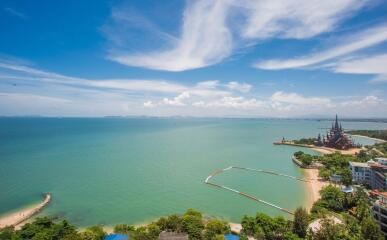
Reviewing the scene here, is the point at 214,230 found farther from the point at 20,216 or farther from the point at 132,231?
the point at 20,216

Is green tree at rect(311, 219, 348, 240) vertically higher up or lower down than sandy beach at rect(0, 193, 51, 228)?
higher up

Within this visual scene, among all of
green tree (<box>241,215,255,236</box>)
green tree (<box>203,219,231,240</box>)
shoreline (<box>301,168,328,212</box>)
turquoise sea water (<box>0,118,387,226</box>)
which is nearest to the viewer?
green tree (<box>203,219,231,240</box>)

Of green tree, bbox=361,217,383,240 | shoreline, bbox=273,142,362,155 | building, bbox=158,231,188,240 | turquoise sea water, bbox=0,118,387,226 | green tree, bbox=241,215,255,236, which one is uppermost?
green tree, bbox=361,217,383,240

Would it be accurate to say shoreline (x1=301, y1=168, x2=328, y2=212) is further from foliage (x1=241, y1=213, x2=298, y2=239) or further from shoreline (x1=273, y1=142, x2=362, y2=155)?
shoreline (x1=273, y1=142, x2=362, y2=155)

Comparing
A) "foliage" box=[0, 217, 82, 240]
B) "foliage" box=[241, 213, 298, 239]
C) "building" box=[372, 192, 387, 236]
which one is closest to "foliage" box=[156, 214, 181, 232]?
"foliage" box=[241, 213, 298, 239]

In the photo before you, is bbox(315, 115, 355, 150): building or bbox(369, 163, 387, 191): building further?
bbox(315, 115, 355, 150): building

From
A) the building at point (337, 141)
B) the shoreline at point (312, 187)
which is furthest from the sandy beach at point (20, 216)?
the building at point (337, 141)

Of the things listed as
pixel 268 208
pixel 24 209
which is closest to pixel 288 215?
pixel 268 208
